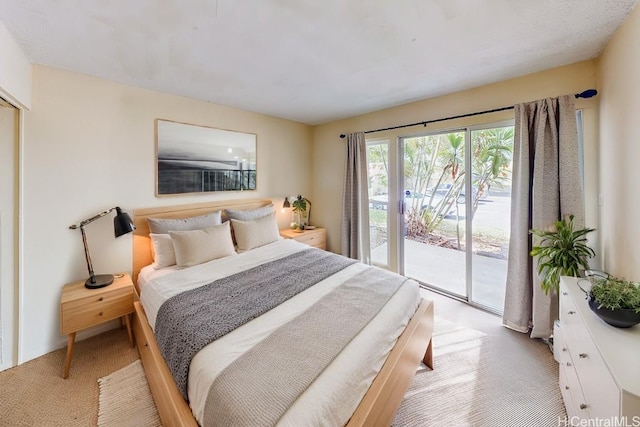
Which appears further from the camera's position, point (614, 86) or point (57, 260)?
point (57, 260)

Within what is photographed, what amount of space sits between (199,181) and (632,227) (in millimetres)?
3777

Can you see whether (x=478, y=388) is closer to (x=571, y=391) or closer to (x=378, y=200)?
(x=571, y=391)

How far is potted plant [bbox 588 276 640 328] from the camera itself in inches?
45.0

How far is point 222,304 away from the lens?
171 cm

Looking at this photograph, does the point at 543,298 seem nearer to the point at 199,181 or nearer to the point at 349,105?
the point at 349,105

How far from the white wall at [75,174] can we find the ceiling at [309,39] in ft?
0.72

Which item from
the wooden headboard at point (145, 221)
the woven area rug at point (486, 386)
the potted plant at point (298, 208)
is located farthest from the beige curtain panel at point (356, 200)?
the wooden headboard at point (145, 221)

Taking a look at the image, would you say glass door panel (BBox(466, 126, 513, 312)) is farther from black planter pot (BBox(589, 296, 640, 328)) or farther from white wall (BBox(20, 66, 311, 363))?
white wall (BBox(20, 66, 311, 363))

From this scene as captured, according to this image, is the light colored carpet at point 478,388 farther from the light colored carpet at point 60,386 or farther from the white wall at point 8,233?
the white wall at point 8,233

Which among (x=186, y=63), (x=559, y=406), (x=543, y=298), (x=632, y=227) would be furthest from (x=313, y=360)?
(x=186, y=63)

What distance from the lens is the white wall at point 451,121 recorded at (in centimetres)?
208

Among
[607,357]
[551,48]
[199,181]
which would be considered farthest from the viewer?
[199,181]

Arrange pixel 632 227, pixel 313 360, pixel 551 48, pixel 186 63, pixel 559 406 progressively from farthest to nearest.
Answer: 1. pixel 186 63
2. pixel 551 48
3. pixel 559 406
4. pixel 632 227
5. pixel 313 360

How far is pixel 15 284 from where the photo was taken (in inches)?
79.0
